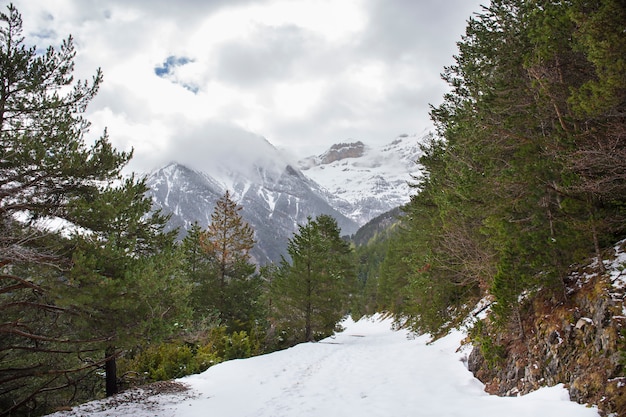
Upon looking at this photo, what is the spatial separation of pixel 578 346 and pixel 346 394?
5.23 metres

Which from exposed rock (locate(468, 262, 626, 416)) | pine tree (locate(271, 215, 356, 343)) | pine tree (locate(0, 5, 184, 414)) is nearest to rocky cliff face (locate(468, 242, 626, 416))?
exposed rock (locate(468, 262, 626, 416))

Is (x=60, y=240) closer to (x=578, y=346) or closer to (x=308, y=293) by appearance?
(x=578, y=346)

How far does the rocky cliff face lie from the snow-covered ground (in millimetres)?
329

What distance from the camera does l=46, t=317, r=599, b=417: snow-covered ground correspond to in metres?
6.71

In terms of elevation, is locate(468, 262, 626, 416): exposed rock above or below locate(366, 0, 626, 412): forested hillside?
below

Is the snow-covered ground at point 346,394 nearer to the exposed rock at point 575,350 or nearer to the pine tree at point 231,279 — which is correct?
the exposed rock at point 575,350

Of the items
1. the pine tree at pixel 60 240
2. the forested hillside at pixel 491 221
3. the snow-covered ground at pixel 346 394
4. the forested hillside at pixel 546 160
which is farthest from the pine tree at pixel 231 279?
the forested hillside at pixel 546 160

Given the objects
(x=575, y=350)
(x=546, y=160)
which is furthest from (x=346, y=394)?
(x=546, y=160)

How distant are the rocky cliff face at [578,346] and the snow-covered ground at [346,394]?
0.33m

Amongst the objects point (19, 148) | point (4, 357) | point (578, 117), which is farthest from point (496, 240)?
point (4, 357)

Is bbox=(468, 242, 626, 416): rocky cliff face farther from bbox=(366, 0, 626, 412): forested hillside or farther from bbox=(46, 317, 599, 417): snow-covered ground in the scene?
bbox=(46, 317, 599, 417): snow-covered ground

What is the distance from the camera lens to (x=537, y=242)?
688 centimetres

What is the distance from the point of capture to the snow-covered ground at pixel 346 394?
264 inches

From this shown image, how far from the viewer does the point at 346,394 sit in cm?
905
